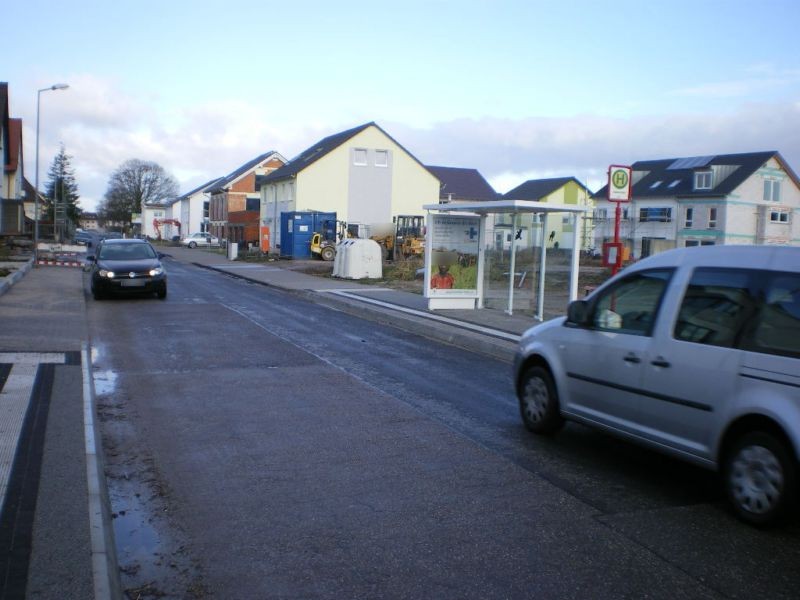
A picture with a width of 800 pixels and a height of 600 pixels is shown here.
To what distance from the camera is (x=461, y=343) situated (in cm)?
1424

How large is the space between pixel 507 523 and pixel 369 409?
3.50 m

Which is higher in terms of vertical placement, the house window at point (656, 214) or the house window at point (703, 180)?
the house window at point (703, 180)

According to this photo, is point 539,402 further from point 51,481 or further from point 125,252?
point 125,252

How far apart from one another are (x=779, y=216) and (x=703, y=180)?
631 cm

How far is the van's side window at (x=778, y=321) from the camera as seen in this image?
17.0 ft

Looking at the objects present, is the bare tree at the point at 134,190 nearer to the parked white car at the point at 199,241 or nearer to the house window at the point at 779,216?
the parked white car at the point at 199,241

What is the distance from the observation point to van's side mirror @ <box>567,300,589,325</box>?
22.9ft

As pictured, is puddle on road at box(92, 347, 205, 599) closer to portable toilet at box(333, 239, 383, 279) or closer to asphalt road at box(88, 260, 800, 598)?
asphalt road at box(88, 260, 800, 598)

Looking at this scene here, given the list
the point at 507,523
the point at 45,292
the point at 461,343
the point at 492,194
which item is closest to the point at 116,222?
the point at 492,194

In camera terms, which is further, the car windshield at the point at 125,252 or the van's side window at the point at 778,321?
the car windshield at the point at 125,252

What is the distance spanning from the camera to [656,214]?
65.8 m

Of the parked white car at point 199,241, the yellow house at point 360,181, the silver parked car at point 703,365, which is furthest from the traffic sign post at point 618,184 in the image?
the parked white car at point 199,241

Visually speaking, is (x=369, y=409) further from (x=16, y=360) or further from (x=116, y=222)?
(x=116, y=222)

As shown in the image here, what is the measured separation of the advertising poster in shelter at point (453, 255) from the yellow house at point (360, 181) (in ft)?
121
